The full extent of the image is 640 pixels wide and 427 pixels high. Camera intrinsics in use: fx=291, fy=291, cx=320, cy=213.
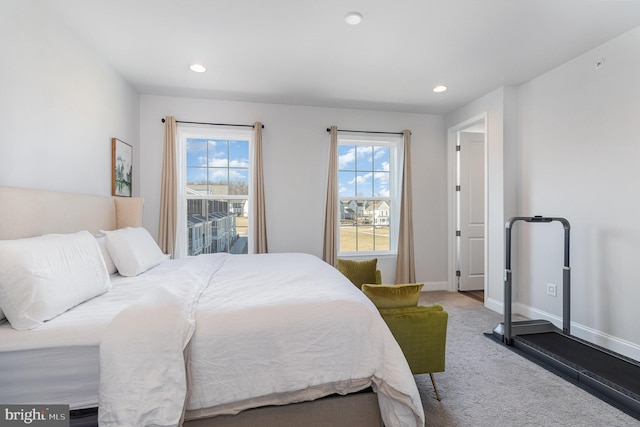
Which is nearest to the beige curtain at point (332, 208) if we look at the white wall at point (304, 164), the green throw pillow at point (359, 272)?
the white wall at point (304, 164)

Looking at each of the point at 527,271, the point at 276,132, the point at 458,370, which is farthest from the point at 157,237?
the point at 527,271

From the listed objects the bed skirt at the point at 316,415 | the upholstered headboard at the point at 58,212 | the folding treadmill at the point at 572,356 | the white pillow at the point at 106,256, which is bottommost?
the folding treadmill at the point at 572,356

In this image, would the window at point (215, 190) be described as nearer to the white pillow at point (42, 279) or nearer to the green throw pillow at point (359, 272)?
the green throw pillow at point (359, 272)

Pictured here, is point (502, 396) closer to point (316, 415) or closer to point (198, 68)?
point (316, 415)

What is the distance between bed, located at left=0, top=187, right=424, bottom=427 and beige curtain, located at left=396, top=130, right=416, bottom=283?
110 inches

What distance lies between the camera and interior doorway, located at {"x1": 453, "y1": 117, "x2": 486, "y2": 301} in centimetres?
450

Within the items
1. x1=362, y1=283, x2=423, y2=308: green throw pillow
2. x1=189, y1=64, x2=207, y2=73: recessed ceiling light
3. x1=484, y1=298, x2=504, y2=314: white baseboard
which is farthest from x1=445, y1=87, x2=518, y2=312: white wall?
x1=189, y1=64, x2=207, y2=73: recessed ceiling light

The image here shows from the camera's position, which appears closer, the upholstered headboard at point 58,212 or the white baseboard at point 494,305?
the upholstered headboard at point 58,212

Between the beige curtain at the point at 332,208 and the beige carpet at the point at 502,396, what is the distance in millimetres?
1854

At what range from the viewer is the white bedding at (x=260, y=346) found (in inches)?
49.1

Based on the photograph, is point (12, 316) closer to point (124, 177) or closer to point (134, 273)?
point (134, 273)

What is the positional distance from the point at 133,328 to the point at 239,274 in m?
1.01

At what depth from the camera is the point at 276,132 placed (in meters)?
4.07

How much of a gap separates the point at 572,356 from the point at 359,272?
72.5 inches
